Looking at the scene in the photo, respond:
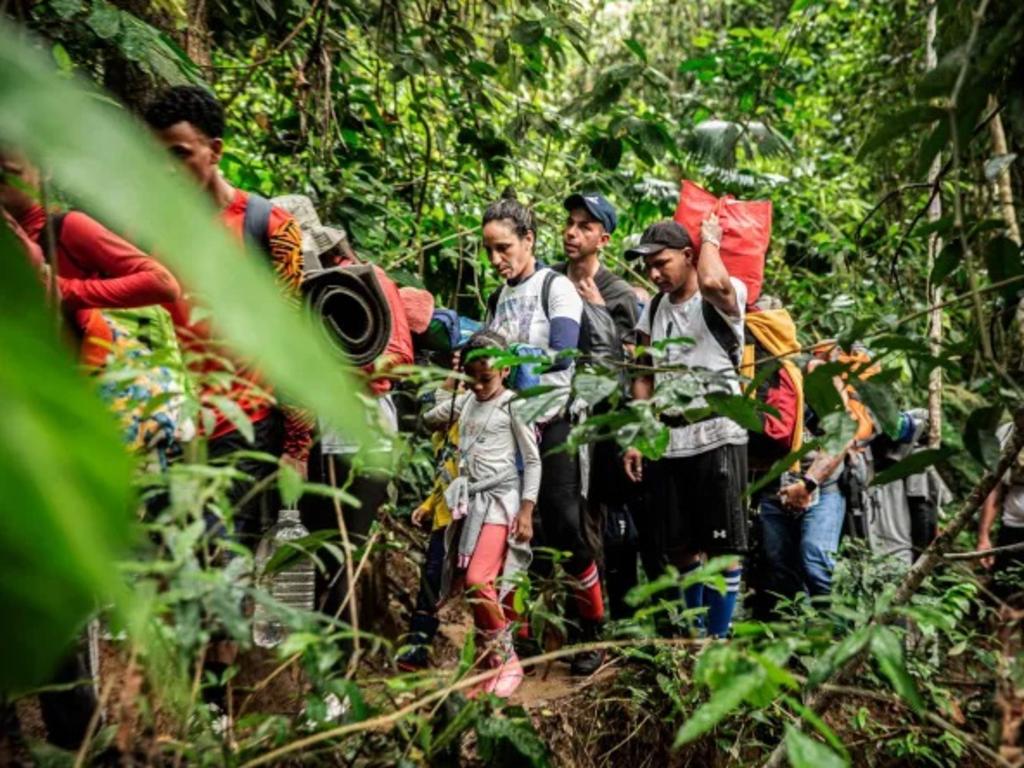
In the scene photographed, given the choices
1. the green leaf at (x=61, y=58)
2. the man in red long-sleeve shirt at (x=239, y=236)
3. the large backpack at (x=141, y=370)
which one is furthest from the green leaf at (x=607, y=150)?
the large backpack at (x=141, y=370)

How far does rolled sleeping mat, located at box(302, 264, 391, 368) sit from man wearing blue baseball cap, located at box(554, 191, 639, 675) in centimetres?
131

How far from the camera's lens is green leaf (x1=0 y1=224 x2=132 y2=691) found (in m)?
0.37

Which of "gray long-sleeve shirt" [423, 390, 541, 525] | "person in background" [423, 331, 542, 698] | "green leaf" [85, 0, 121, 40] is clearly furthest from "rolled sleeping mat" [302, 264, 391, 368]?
"green leaf" [85, 0, 121, 40]

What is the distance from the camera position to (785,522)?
5332 mm

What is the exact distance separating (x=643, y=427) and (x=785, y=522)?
3584 millimetres

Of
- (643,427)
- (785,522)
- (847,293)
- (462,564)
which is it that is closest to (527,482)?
(462,564)

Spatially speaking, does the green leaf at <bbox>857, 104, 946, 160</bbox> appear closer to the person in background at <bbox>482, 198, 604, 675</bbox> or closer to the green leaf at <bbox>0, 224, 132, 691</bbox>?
the green leaf at <bbox>0, 224, 132, 691</bbox>

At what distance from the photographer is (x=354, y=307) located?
351cm

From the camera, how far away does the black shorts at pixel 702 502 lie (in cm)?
420

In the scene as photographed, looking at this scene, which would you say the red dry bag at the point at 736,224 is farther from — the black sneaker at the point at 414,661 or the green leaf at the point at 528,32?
the black sneaker at the point at 414,661

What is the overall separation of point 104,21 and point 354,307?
1183 mm

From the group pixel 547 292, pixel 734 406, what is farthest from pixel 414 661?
pixel 734 406

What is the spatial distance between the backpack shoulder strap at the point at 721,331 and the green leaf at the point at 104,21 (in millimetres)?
2449

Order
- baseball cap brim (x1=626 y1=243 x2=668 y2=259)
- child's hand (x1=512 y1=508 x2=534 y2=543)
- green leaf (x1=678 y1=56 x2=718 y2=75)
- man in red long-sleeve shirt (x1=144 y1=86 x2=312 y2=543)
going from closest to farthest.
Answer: man in red long-sleeve shirt (x1=144 y1=86 x2=312 y2=543) < child's hand (x1=512 y1=508 x2=534 y2=543) < baseball cap brim (x1=626 y1=243 x2=668 y2=259) < green leaf (x1=678 y1=56 x2=718 y2=75)
